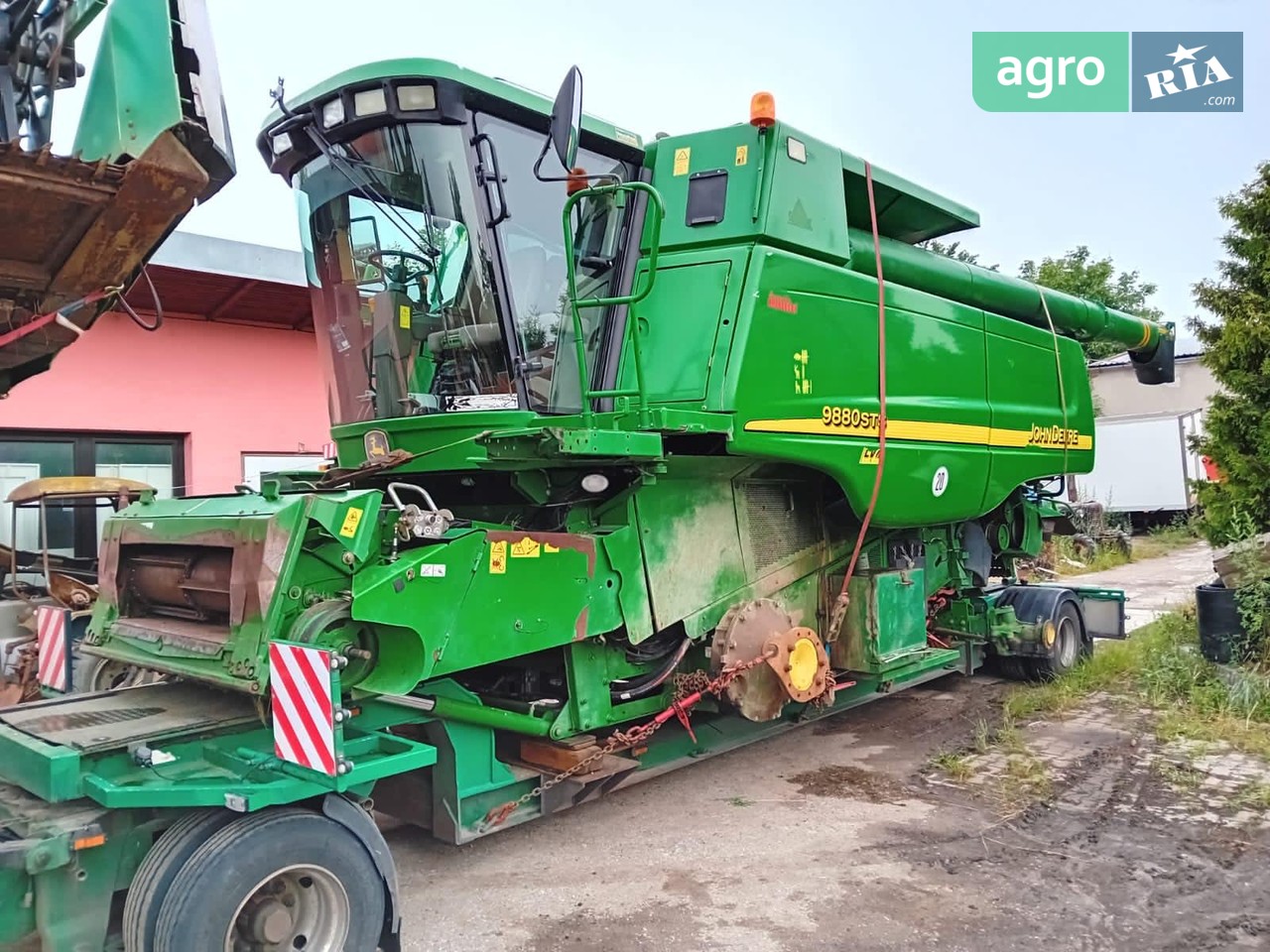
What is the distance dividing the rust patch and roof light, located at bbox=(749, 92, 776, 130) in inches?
85.8

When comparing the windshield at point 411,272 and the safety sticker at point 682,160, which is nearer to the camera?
the windshield at point 411,272

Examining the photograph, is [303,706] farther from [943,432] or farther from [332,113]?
[943,432]

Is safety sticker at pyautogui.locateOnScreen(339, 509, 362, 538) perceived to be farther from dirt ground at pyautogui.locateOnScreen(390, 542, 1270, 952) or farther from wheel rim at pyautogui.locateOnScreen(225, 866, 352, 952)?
dirt ground at pyautogui.locateOnScreen(390, 542, 1270, 952)

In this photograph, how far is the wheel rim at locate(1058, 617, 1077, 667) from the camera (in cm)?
770

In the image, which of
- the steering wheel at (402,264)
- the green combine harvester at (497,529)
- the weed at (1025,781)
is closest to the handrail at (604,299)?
the green combine harvester at (497,529)

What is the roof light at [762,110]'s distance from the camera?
476cm

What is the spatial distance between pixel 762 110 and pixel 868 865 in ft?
11.3

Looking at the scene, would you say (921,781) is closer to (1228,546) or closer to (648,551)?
(648,551)

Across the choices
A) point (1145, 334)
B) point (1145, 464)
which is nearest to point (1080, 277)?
point (1145, 464)

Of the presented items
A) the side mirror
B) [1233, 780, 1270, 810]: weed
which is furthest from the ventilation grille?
[1233, 780, 1270, 810]: weed

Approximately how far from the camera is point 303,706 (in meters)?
3.10

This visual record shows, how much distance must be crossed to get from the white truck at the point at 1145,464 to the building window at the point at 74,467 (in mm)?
18153

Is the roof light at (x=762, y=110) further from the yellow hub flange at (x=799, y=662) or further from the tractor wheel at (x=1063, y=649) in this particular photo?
the tractor wheel at (x=1063, y=649)

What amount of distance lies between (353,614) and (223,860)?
855 millimetres
